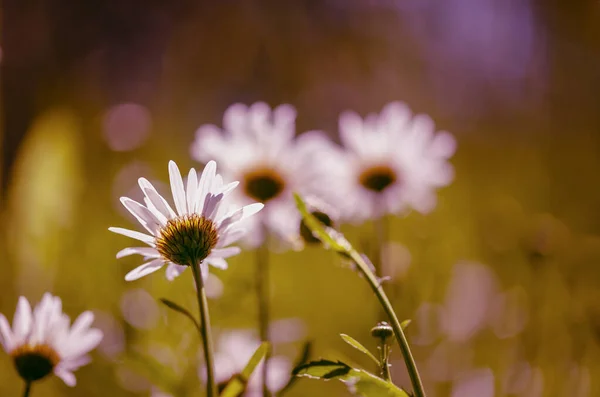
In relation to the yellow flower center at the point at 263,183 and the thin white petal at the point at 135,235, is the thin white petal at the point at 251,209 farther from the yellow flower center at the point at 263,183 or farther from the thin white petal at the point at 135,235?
the yellow flower center at the point at 263,183

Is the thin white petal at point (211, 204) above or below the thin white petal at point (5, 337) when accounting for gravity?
above

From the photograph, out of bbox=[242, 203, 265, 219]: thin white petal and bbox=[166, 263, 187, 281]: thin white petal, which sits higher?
bbox=[242, 203, 265, 219]: thin white petal

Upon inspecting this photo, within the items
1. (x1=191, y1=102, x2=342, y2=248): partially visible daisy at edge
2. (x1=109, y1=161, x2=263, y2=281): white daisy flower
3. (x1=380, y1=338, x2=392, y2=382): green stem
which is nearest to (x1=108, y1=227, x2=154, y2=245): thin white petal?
(x1=109, y1=161, x2=263, y2=281): white daisy flower

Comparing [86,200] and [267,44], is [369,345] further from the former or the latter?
[267,44]

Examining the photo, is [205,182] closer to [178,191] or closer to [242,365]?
[178,191]

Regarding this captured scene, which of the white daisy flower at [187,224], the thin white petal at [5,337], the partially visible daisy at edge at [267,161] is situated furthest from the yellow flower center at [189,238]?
the partially visible daisy at edge at [267,161]

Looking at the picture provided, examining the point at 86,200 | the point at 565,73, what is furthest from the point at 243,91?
the point at 565,73

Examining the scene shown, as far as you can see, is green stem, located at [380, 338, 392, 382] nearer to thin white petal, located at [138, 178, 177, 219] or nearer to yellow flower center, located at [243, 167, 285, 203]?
thin white petal, located at [138, 178, 177, 219]
